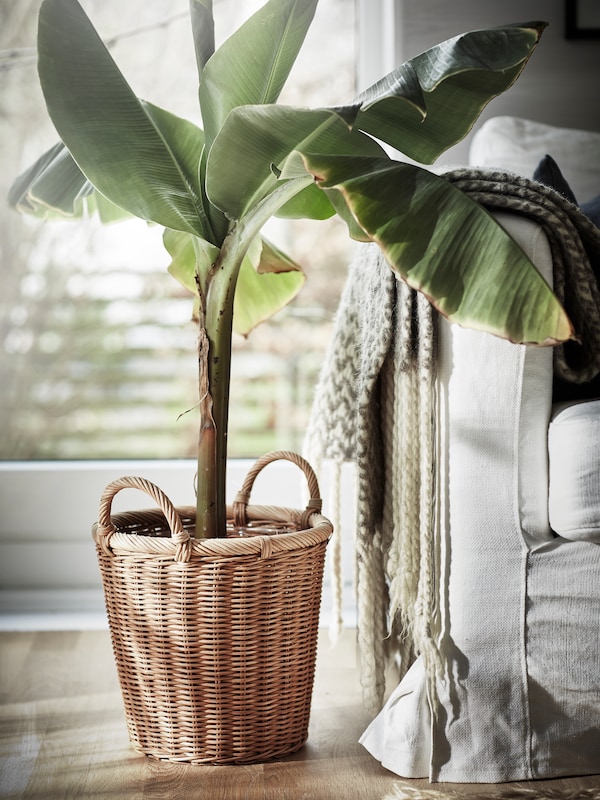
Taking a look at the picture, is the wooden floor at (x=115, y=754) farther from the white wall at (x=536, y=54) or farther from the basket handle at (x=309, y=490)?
the white wall at (x=536, y=54)

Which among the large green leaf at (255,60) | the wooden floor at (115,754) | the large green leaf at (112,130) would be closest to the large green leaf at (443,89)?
the large green leaf at (255,60)

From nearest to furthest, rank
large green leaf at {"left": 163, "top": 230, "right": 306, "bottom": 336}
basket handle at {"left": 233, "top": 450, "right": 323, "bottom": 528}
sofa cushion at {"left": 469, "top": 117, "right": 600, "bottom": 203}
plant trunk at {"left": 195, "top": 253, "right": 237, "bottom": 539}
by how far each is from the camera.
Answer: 1. plant trunk at {"left": 195, "top": 253, "right": 237, "bottom": 539}
2. basket handle at {"left": 233, "top": 450, "right": 323, "bottom": 528}
3. large green leaf at {"left": 163, "top": 230, "right": 306, "bottom": 336}
4. sofa cushion at {"left": 469, "top": 117, "right": 600, "bottom": 203}

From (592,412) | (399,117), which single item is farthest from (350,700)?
(399,117)

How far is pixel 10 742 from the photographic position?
3.95 feet

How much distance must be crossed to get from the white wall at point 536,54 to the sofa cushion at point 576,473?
98 cm

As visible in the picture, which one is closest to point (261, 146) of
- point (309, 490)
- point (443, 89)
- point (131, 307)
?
point (443, 89)

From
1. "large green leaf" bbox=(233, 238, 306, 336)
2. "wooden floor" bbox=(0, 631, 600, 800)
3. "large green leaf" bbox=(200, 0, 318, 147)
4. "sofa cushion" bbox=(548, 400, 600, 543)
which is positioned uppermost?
"large green leaf" bbox=(200, 0, 318, 147)

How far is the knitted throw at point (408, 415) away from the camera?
1093 mm

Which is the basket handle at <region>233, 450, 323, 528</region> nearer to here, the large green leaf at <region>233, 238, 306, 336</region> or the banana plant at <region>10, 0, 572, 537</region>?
the banana plant at <region>10, 0, 572, 537</region>

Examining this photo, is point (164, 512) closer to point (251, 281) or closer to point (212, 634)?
point (212, 634)

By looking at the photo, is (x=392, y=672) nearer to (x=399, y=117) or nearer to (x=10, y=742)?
(x=10, y=742)

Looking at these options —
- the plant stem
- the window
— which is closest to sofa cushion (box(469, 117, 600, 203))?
the window

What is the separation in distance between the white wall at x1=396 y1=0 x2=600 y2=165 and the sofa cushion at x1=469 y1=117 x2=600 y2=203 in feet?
0.64

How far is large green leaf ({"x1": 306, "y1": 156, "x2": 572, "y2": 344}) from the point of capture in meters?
0.93
